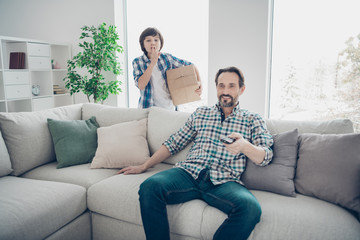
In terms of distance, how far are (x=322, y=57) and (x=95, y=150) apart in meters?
2.61

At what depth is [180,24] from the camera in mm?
3922

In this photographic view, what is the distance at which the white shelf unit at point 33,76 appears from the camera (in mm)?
3685

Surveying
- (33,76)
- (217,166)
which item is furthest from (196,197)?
(33,76)

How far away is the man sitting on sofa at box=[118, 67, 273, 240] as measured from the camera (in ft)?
4.61

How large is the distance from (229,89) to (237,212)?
805 millimetres

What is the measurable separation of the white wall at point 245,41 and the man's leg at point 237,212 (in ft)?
6.70

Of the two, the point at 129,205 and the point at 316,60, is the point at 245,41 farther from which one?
the point at 129,205

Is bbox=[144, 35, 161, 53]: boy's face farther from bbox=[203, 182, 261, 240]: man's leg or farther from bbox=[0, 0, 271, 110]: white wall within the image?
bbox=[203, 182, 261, 240]: man's leg

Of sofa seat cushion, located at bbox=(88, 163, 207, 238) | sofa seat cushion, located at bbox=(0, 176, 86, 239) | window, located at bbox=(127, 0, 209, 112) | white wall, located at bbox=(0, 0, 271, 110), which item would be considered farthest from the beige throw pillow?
window, located at bbox=(127, 0, 209, 112)

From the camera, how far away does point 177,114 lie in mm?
2203

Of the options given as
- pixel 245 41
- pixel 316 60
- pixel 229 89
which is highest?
pixel 245 41

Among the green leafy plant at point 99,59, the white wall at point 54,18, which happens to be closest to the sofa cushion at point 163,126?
the green leafy plant at point 99,59

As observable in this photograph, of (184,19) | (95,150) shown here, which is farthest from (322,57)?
(95,150)

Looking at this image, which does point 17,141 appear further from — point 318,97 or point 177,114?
point 318,97
